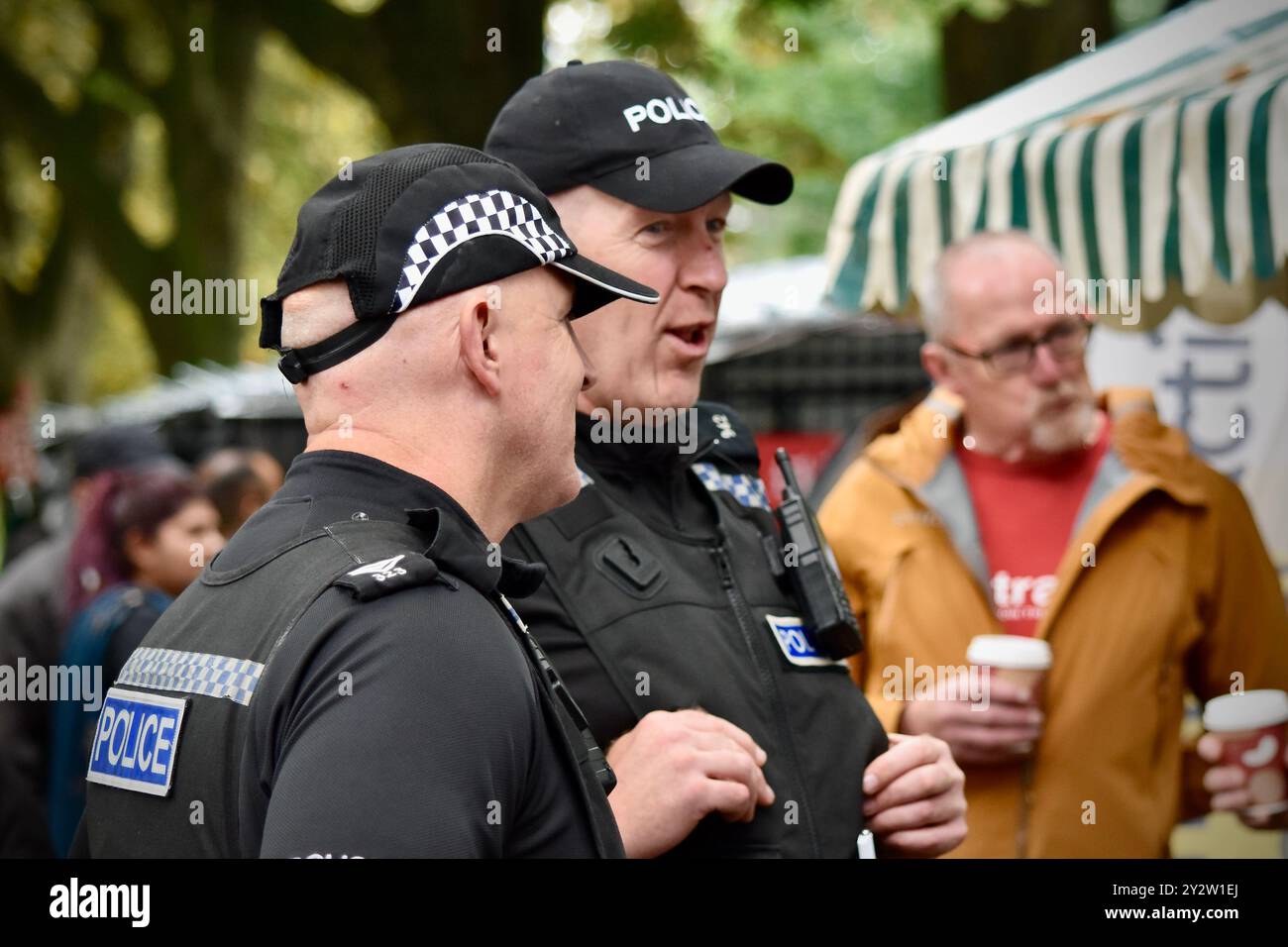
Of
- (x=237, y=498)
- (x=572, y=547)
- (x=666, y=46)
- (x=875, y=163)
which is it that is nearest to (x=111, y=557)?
(x=237, y=498)

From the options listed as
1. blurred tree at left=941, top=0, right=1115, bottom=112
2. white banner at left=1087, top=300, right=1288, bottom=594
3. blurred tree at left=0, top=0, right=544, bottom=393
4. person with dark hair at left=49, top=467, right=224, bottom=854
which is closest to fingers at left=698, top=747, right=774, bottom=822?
person with dark hair at left=49, top=467, right=224, bottom=854

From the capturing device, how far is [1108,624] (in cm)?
343

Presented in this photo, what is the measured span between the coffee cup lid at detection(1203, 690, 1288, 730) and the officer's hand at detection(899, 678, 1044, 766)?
0.38 m

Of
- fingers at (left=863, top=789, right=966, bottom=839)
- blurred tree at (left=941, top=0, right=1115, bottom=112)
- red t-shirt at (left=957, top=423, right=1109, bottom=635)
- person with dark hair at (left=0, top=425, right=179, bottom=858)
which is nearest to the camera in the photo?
fingers at (left=863, top=789, right=966, bottom=839)

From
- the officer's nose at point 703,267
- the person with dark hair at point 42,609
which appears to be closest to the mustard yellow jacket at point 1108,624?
the officer's nose at point 703,267

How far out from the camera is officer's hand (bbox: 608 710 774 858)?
6.77 feet

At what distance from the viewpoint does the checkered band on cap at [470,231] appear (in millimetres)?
1726

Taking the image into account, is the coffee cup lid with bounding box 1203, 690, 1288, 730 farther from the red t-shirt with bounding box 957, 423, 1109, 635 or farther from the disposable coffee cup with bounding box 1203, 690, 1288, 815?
the red t-shirt with bounding box 957, 423, 1109, 635

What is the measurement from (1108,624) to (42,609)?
163 inches

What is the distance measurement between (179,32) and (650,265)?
12539 millimetres

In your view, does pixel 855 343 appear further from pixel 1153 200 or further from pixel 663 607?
pixel 663 607

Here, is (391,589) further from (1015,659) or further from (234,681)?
(1015,659)

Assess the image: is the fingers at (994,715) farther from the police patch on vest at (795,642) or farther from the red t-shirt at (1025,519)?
the police patch on vest at (795,642)

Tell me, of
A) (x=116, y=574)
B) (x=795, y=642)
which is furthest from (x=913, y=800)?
(x=116, y=574)
